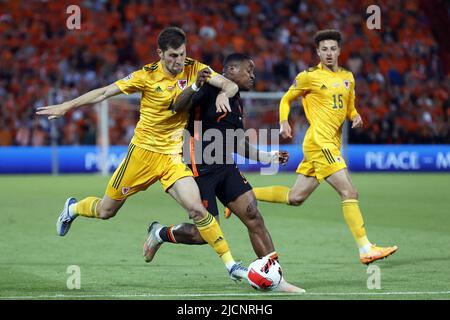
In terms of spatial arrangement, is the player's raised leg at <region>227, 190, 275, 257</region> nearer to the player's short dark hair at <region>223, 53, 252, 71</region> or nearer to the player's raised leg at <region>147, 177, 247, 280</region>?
the player's raised leg at <region>147, 177, 247, 280</region>

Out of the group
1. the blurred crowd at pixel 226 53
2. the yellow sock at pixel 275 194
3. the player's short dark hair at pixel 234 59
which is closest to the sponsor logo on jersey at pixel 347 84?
the yellow sock at pixel 275 194

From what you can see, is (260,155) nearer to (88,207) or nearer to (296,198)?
(88,207)

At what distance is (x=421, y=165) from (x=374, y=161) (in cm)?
139

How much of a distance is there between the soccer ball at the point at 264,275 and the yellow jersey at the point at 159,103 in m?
1.54

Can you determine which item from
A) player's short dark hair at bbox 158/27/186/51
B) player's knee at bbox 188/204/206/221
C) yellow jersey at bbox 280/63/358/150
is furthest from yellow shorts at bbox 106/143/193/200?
yellow jersey at bbox 280/63/358/150

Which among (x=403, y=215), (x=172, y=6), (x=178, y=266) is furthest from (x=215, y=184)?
(x=172, y=6)

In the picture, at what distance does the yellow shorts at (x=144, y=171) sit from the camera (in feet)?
29.2

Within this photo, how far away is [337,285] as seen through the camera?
862cm

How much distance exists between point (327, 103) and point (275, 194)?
4.91 ft

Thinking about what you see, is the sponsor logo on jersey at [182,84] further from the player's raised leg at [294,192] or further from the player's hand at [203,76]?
the player's raised leg at [294,192]

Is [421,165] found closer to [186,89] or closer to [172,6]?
[172,6]

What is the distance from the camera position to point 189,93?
8594 millimetres

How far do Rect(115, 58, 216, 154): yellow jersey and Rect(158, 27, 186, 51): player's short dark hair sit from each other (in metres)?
0.32

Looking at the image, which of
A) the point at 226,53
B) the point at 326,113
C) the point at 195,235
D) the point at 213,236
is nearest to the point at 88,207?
the point at 195,235
